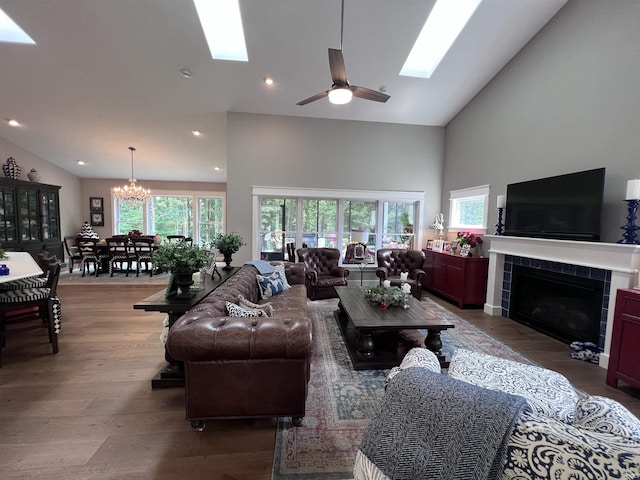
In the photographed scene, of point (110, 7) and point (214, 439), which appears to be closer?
point (214, 439)

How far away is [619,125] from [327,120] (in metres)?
4.11

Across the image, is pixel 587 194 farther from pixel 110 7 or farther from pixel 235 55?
pixel 110 7

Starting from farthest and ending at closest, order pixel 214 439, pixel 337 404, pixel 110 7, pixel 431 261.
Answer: pixel 431 261
pixel 110 7
pixel 337 404
pixel 214 439

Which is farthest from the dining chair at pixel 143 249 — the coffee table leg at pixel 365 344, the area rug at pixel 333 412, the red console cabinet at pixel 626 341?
the red console cabinet at pixel 626 341

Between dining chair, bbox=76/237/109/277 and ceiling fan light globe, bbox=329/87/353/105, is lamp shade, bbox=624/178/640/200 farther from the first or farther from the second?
dining chair, bbox=76/237/109/277

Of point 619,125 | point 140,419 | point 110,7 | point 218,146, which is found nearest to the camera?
point 140,419

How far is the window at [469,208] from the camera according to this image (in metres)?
4.73

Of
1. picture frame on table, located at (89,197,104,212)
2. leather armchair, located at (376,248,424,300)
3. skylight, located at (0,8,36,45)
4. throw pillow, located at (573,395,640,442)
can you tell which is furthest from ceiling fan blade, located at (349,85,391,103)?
picture frame on table, located at (89,197,104,212)

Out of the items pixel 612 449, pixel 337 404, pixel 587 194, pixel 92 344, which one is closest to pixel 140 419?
pixel 337 404

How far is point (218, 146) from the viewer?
21.4ft

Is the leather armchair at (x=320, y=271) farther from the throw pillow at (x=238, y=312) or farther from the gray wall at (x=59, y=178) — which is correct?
the gray wall at (x=59, y=178)

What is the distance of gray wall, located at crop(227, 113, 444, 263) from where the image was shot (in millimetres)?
5355

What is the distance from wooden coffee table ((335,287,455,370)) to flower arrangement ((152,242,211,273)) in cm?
155

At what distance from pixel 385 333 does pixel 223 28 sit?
4611mm
